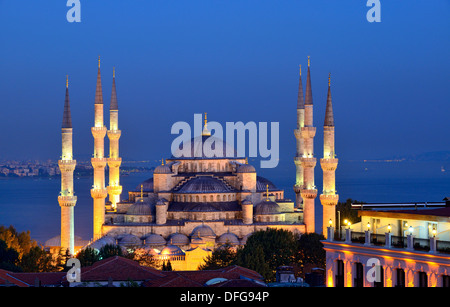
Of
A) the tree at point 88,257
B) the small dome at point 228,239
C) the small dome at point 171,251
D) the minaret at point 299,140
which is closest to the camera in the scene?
the tree at point 88,257

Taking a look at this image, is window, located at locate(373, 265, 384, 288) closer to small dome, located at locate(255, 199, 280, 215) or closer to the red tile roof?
the red tile roof

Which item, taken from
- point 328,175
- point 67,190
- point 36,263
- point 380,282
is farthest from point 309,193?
point 380,282

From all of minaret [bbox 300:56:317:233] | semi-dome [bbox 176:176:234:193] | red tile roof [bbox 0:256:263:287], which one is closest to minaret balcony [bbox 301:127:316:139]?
minaret [bbox 300:56:317:233]

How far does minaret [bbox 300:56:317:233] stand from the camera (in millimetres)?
51156

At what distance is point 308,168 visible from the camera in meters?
52.6

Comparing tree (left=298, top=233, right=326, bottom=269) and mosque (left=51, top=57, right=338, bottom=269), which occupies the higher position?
mosque (left=51, top=57, right=338, bottom=269)

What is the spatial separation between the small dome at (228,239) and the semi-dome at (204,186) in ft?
13.5

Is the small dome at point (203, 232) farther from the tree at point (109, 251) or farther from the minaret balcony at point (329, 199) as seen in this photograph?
the minaret balcony at point (329, 199)

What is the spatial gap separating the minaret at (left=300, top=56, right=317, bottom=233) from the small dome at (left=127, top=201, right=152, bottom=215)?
758 cm

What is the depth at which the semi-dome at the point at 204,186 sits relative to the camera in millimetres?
52344

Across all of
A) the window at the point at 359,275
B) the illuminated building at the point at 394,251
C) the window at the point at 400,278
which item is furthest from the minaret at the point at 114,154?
the window at the point at 400,278
